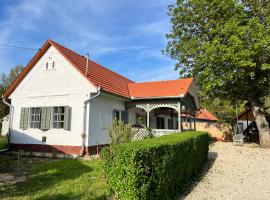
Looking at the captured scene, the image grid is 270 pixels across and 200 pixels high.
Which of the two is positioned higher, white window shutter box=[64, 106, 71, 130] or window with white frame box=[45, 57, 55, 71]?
window with white frame box=[45, 57, 55, 71]

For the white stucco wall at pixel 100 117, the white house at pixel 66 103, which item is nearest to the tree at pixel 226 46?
the white house at pixel 66 103

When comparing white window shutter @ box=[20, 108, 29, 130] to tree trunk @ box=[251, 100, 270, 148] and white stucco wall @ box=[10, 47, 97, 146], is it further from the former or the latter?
tree trunk @ box=[251, 100, 270, 148]


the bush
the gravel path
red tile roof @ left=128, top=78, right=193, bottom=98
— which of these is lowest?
the gravel path

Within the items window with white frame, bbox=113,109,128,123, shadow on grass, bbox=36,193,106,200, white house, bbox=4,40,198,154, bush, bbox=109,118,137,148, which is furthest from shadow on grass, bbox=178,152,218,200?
window with white frame, bbox=113,109,128,123

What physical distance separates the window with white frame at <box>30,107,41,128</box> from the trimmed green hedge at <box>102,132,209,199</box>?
11280 millimetres

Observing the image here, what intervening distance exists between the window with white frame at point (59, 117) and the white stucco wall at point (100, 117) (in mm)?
1932

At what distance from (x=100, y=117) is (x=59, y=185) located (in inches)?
321

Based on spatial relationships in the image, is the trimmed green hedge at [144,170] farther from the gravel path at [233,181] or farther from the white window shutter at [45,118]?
the white window shutter at [45,118]

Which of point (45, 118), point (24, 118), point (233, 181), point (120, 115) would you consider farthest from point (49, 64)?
point (233, 181)

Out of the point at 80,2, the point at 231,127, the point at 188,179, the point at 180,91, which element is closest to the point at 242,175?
the point at 188,179

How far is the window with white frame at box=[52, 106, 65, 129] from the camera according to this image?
15.3 meters

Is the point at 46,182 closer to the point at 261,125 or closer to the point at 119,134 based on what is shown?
the point at 119,134

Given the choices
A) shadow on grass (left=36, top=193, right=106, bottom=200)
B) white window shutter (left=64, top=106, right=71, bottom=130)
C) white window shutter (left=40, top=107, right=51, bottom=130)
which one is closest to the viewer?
shadow on grass (left=36, top=193, right=106, bottom=200)

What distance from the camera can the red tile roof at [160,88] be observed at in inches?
685
